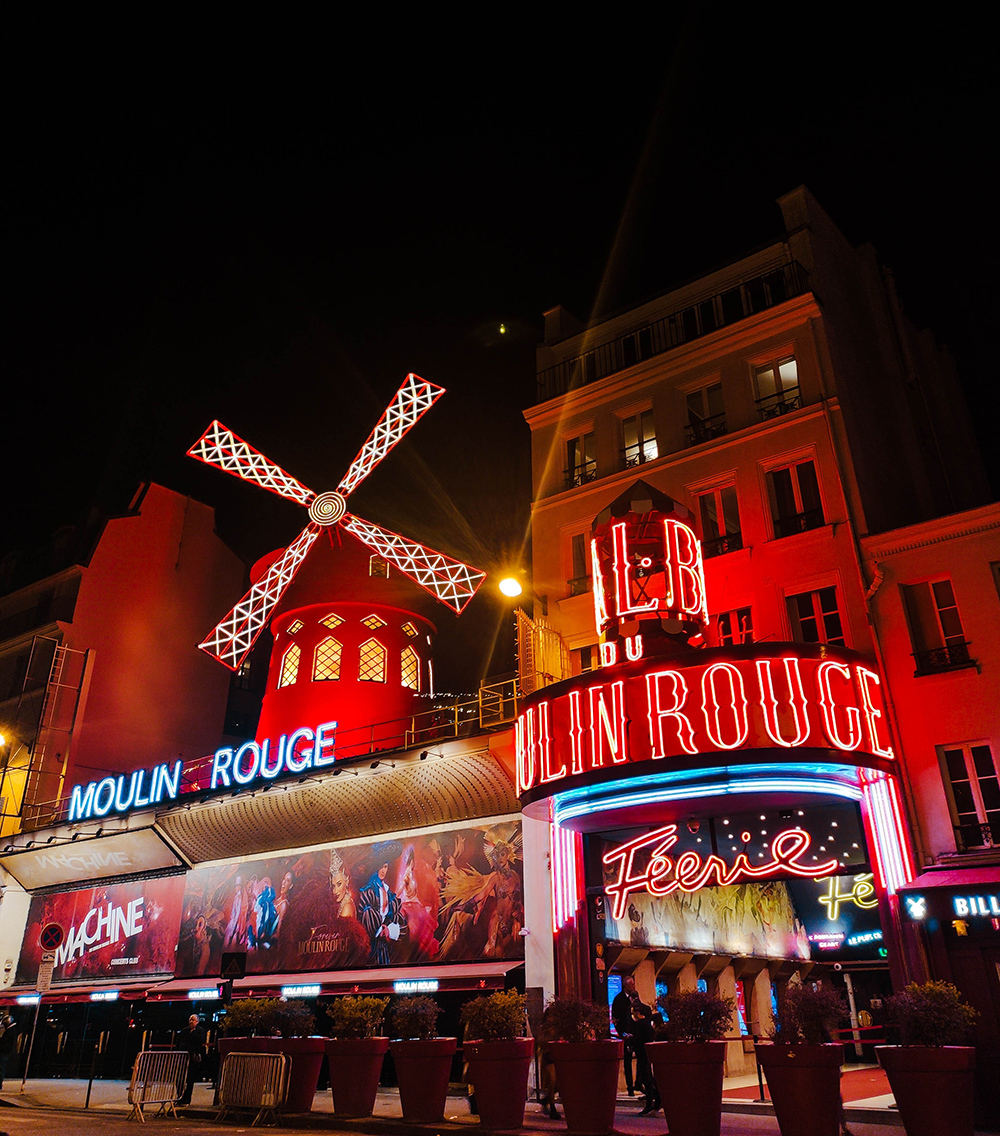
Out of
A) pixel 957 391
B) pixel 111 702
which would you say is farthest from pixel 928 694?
pixel 111 702

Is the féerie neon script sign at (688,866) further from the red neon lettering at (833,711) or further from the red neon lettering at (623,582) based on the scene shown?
the red neon lettering at (623,582)

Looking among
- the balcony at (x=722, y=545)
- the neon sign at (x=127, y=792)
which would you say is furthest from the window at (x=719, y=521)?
the neon sign at (x=127, y=792)

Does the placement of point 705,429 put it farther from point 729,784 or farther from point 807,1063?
point 807,1063

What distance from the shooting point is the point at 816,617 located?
1212cm

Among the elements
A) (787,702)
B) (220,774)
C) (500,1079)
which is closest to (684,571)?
(787,702)

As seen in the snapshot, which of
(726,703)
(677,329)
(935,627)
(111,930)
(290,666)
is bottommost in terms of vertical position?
(111,930)

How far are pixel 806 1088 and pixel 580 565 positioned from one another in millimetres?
9127

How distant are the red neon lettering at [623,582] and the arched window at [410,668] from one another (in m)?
8.47

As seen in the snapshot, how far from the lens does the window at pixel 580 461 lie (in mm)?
15609

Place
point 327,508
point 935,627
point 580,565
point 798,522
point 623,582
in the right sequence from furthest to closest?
point 327,508, point 580,565, point 798,522, point 623,582, point 935,627

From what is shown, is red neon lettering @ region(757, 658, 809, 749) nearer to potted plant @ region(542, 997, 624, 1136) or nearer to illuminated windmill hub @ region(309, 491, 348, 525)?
potted plant @ region(542, 997, 624, 1136)

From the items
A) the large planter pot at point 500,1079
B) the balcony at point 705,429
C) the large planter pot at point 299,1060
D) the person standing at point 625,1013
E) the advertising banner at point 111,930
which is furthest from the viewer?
the advertising banner at point 111,930

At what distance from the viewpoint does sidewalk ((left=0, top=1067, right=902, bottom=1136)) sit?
8469mm

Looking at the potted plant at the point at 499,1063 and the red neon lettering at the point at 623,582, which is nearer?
the potted plant at the point at 499,1063
